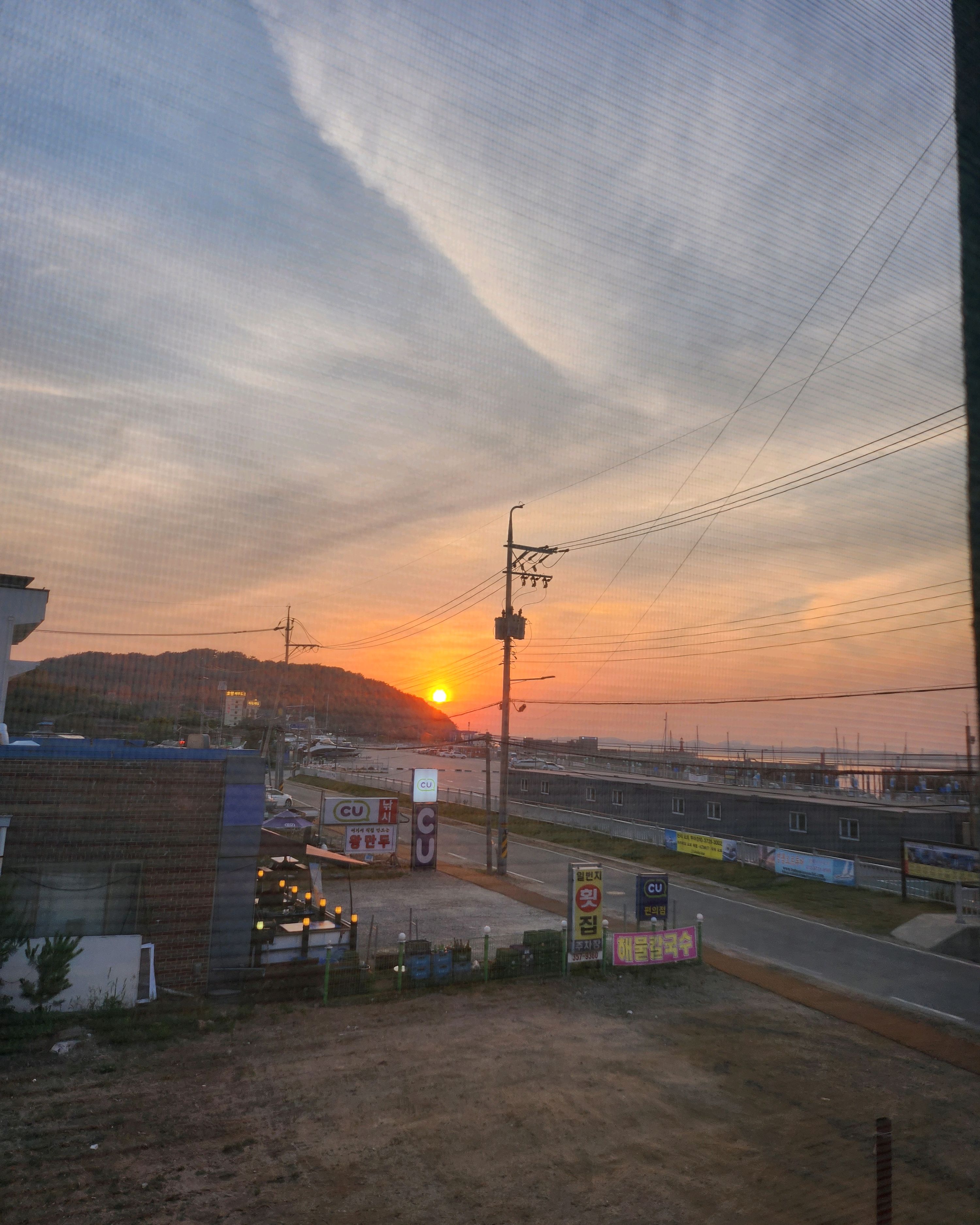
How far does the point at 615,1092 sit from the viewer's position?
6.72 m

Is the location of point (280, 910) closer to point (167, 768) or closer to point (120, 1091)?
point (167, 768)

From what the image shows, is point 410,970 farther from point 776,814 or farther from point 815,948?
point 776,814

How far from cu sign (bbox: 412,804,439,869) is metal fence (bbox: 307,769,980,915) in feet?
20.7

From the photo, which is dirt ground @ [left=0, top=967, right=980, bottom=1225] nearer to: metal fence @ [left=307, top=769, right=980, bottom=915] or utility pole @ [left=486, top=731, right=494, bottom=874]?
metal fence @ [left=307, top=769, right=980, bottom=915]

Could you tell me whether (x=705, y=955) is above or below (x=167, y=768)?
below

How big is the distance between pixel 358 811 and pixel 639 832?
9.36 metres

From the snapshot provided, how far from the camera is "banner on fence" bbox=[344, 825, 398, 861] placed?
61.9 ft

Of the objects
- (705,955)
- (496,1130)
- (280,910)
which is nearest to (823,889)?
(705,955)

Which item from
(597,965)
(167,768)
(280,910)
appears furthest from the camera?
(280,910)

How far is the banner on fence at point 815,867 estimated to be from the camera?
17469 millimetres

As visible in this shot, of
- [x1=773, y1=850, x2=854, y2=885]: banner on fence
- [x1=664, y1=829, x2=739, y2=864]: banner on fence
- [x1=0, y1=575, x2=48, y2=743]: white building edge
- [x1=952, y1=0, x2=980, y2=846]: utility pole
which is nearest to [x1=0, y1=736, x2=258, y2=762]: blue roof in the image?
[x1=0, y1=575, x2=48, y2=743]: white building edge

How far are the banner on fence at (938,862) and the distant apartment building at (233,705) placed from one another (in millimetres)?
20811

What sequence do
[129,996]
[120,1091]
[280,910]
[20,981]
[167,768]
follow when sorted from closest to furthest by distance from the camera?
1. [120,1091]
2. [20,981]
3. [129,996]
4. [167,768]
5. [280,910]

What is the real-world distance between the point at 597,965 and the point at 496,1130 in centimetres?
510
